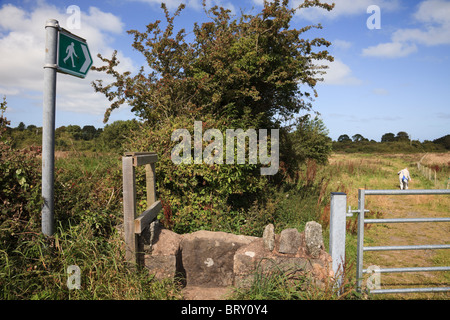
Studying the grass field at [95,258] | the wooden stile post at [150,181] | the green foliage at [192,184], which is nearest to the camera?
the grass field at [95,258]

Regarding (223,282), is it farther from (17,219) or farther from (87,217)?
(17,219)

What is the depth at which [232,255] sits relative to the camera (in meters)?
3.79

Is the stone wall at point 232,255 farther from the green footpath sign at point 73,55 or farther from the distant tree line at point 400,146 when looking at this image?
the distant tree line at point 400,146

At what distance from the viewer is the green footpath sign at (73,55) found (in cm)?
310

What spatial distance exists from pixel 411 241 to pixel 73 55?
7.28 m

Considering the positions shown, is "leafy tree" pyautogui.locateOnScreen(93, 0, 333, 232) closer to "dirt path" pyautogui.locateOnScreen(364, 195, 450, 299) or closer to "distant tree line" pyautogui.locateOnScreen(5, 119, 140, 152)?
"distant tree line" pyautogui.locateOnScreen(5, 119, 140, 152)

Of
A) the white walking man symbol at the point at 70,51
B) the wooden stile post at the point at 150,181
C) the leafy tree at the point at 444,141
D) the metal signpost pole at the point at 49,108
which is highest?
the leafy tree at the point at 444,141

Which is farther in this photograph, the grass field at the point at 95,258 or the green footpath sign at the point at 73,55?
the green footpath sign at the point at 73,55

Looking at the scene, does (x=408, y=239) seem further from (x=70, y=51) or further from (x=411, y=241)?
(x=70, y=51)

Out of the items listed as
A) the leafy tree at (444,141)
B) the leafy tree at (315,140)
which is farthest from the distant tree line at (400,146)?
the leafy tree at (315,140)

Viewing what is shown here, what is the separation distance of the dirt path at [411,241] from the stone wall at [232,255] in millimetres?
1312

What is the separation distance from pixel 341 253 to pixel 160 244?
215 cm

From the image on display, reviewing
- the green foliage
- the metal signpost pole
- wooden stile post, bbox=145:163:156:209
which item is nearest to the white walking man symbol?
the metal signpost pole
